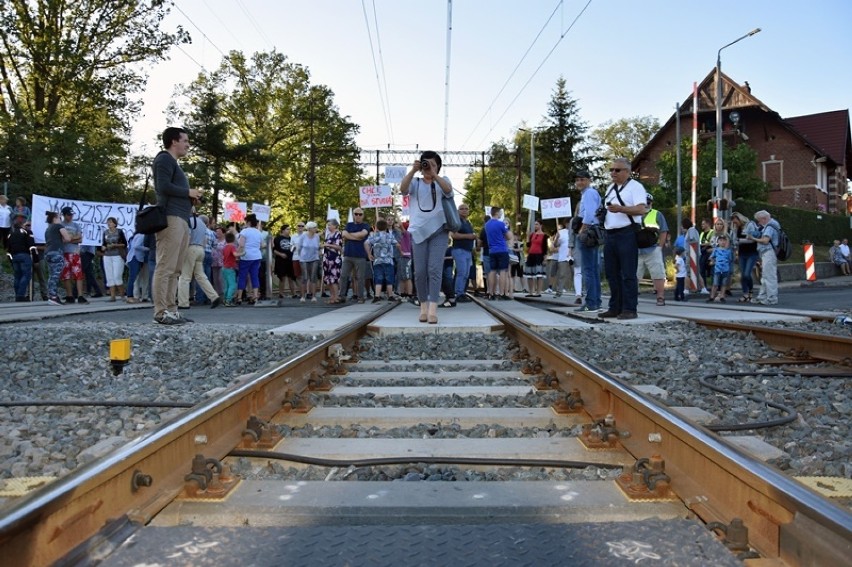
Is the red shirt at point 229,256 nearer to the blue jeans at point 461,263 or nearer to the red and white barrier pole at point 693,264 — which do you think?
the blue jeans at point 461,263

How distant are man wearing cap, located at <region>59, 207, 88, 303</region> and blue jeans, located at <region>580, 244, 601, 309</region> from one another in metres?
9.97

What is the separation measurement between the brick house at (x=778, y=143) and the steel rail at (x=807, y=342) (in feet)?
149

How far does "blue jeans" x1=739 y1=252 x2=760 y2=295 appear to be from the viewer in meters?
14.5

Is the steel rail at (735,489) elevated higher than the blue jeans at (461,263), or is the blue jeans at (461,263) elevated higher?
the blue jeans at (461,263)

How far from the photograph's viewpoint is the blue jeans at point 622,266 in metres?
8.50

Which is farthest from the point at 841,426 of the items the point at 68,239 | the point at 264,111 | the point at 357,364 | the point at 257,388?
the point at 264,111

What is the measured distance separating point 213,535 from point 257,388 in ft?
5.20

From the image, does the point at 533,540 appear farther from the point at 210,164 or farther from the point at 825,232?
the point at 825,232

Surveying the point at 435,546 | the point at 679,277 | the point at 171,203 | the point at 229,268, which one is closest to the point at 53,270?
the point at 229,268

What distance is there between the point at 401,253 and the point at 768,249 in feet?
23.7

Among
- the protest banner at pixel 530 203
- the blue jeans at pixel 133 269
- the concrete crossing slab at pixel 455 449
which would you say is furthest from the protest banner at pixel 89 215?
the protest banner at pixel 530 203

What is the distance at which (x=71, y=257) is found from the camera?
1471 cm

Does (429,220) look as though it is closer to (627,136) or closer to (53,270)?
(53,270)

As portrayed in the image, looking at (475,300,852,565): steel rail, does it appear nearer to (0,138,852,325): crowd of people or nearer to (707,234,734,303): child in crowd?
(0,138,852,325): crowd of people
